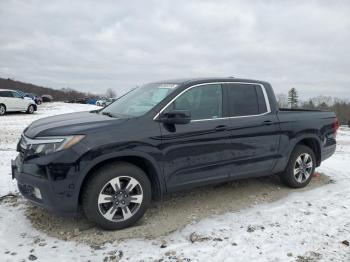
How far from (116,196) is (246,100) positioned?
8.07 feet

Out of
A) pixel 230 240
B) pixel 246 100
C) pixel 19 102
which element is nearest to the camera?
pixel 230 240

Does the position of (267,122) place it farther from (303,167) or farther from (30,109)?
(30,109)

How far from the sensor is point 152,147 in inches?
170

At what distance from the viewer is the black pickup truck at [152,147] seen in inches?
155

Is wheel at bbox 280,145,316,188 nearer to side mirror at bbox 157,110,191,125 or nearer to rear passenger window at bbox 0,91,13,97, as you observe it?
side mirror at bbox 157,110,191,125

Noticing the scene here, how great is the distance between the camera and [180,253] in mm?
3768

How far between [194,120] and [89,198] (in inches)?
64.9

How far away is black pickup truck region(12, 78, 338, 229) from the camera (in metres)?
3.95

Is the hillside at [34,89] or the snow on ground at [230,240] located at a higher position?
the hillside at [34,89]

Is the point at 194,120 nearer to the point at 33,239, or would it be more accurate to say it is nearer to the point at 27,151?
the point at 27,151

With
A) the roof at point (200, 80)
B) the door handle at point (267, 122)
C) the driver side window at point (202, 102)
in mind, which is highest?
the roof at point (200, 80)

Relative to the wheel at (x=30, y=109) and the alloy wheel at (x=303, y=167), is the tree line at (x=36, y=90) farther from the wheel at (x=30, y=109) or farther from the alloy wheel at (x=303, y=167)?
the alloy wheel at (x=303, y=167)

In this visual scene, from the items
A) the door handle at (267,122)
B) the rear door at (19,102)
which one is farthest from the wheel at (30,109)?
the door handle at (267,122)

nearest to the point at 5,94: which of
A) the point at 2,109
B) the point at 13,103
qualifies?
the point at 13,103
